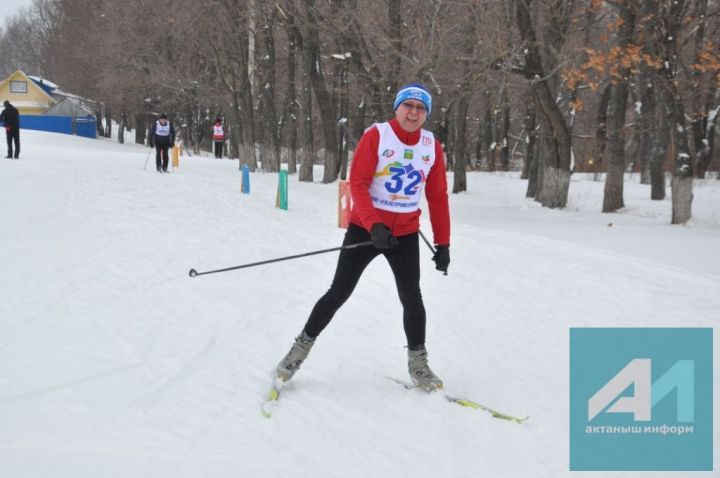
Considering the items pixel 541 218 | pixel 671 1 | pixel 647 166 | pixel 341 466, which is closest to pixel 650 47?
pixel 671 1

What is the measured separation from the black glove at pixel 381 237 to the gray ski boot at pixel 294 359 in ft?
2.99

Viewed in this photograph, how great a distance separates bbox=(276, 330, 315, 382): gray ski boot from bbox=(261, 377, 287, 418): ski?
40 millimetres

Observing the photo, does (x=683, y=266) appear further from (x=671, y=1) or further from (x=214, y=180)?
(x=214, y=180)

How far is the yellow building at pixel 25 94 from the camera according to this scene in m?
63.8

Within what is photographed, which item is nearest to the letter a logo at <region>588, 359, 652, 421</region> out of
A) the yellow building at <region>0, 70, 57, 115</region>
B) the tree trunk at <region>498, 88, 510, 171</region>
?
the tree trunk at <region>498, 88, 510, 171</region>

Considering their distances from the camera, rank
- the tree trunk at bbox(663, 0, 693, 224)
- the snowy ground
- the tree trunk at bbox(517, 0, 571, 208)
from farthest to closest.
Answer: the tree trunk at bbox(517, 0, 571, 208) < the tree trunk at bbox(663, 0, 693, 224) < the snowy ground

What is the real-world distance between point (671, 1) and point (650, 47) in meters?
0.88

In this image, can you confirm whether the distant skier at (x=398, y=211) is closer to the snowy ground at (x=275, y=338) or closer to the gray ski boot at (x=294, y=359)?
the gray ski boot at (x=294, y=359)

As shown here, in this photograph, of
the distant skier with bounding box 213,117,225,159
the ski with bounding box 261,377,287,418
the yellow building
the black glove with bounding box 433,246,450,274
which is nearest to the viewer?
the ski with bounding box 261,377,287,418

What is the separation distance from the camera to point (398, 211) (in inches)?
169

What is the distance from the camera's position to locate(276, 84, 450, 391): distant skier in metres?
4.16

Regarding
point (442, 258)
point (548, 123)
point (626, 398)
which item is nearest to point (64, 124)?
point (548, 123)

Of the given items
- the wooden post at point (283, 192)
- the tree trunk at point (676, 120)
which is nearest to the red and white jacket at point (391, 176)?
the wooden post at point (283, 192)

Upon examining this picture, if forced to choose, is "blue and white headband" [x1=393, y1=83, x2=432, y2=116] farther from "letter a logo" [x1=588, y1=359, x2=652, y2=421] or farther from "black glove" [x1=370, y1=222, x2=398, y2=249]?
"letter a logo" [x1=588, y1=359, x2=652, y2=421]
